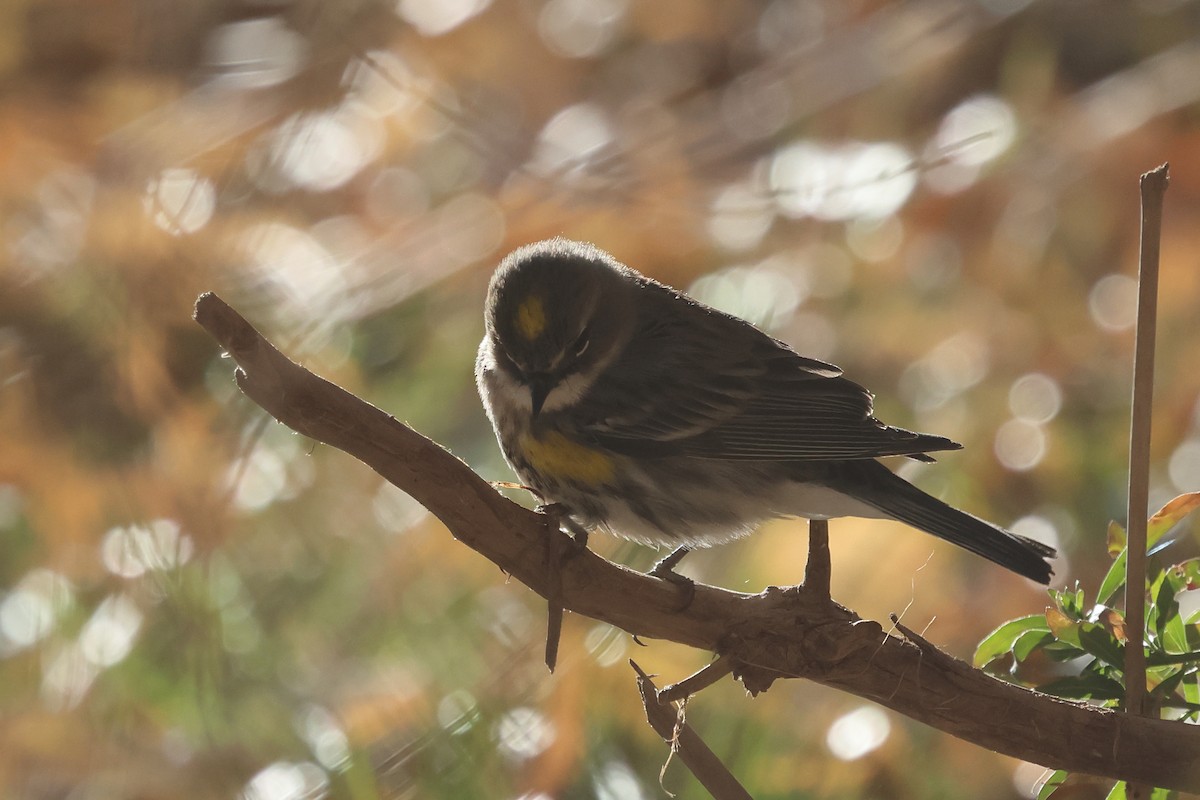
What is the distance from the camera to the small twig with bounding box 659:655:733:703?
3.17 ft

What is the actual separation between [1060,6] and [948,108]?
0.37 meters

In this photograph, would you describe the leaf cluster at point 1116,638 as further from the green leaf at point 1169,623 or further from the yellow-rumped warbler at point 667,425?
the yellow-rumped warbler at point 667,425

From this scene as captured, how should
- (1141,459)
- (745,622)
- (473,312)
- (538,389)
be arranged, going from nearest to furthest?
1. (1141,459)
2. (745,622)
3. (538,389)
4. (473,312)

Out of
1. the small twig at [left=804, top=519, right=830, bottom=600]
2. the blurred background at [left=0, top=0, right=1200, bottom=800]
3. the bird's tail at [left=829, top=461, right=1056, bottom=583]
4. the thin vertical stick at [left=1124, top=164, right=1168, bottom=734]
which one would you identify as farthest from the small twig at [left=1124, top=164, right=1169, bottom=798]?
the blurred background at [left=0, top=0, right=1200, bottom=800]

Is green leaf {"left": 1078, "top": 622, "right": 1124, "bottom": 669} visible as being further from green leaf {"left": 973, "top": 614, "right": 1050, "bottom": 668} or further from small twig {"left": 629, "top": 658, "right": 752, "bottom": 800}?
small twig {"left": 629, "top": 658, "right": 752, "bottom": 800}

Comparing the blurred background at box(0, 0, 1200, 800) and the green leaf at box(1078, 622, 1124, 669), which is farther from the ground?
the blurred background at box(0, 0, 1200, 800)

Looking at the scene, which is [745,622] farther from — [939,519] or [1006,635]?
[939,519]

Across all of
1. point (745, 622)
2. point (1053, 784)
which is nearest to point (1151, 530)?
point (1053, 784)

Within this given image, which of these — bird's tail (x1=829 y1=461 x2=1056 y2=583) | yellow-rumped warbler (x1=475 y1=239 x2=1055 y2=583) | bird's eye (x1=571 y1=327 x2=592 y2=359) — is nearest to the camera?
bird's tail (x1=829 y1=461 x2=1056 y2=583)

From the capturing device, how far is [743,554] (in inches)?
79.8

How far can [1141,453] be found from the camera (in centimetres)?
86

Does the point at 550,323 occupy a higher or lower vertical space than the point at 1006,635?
higher

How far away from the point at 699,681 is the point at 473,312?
4.94 ft

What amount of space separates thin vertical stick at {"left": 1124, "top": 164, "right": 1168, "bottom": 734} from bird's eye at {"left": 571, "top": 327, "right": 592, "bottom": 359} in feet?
2.52
